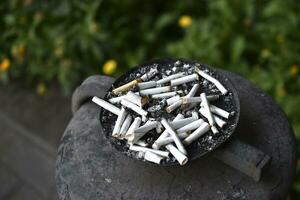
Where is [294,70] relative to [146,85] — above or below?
below

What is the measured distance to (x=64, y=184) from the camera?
1.35 m

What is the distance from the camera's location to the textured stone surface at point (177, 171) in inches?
48.3

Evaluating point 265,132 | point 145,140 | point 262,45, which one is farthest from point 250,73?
point 145,140

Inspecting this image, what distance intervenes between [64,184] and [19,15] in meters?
1.92

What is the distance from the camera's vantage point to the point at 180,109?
4.18 ft

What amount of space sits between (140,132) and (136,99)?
140mm

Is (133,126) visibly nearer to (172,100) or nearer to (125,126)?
(125,126)

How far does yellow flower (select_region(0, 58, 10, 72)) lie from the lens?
2861mm

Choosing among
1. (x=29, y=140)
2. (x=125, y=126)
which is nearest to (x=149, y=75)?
(x=125, y=126)

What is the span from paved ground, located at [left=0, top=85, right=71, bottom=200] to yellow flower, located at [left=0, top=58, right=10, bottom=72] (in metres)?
0.20

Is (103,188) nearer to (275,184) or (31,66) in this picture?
(275,184)

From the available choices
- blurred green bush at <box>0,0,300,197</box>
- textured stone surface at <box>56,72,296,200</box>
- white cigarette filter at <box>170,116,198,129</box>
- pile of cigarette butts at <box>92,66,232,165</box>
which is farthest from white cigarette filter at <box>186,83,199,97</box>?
blurred green bush at <box>0,0,300,197</box>

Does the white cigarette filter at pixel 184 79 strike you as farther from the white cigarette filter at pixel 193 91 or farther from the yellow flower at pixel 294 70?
the yellow flower at pixel 294 70

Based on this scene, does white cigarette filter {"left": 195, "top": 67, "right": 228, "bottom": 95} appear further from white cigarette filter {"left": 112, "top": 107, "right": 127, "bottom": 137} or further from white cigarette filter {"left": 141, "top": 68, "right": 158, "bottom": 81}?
white cigarette filter {"left": 112, "top": 107, "right": 127, "bottom": 137}
